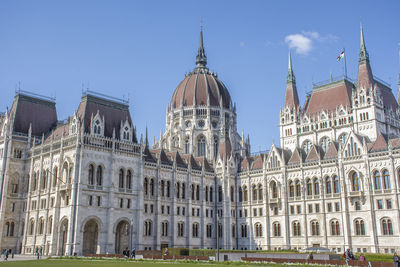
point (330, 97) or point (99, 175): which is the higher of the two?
point (330, 97)

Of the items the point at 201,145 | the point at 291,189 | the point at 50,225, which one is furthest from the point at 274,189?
the point at 50,225

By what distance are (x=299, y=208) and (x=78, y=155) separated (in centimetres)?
3527

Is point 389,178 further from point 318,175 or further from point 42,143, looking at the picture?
point 42,143

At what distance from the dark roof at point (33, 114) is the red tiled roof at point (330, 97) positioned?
46.4m

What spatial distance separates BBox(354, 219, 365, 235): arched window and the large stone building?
5.6 inches

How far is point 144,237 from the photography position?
6712 centimetres

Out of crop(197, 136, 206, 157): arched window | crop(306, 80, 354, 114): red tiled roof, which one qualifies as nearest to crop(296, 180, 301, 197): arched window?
crop(306, 80, 354, 114): red tiled roof

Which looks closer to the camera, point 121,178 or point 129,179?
point 121,178

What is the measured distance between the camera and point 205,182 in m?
78.9

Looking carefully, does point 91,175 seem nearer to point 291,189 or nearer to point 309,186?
point 291,189

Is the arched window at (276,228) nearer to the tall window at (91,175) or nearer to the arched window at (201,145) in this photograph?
the arched window at (201,145)

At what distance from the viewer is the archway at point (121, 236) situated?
211 feet

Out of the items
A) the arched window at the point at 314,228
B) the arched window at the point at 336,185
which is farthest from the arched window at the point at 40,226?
the arched window at the point at 336,185

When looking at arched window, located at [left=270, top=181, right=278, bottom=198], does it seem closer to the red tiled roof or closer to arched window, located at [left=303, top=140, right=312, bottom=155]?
arched window, located at [left=303, top=140, right=312, bottom=155]
